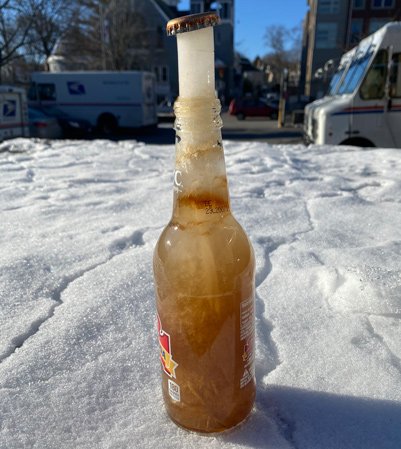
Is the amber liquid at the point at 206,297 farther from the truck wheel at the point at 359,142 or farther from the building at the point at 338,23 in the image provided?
the building at the point at 338,23

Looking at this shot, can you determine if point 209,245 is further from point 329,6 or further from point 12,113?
point 329,6

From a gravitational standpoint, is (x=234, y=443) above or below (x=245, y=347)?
below

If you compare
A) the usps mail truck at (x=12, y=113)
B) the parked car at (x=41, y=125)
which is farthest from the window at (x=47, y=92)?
the usps mail truck at (x=12, y=113)

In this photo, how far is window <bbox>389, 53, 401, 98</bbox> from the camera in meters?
6.54

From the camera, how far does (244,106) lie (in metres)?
24.0

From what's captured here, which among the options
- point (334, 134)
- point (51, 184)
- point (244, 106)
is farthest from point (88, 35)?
point (51, 184)

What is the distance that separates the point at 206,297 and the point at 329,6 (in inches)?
1370

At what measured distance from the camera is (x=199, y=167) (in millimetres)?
899

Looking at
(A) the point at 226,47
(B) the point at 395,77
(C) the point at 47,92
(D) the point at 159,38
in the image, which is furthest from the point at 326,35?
(B) the point at 395,77

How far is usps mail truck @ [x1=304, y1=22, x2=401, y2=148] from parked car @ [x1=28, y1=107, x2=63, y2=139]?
30.6 ft

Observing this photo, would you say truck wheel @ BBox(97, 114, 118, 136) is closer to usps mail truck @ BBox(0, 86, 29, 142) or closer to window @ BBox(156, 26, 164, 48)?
usps mail truck @ BBox(0, 86, 29, 142)

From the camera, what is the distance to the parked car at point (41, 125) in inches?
502

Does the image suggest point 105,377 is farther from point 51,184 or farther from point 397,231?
point 51,184

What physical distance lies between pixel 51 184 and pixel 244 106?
22.1 m
